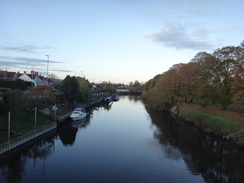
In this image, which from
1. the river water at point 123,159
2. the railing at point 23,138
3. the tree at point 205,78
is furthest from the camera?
the tree at point 205,78

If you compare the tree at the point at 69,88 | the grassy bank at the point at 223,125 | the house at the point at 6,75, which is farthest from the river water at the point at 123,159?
the house at the point at 6,75

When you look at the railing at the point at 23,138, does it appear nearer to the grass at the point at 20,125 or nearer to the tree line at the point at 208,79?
the grass at the point at 20,125

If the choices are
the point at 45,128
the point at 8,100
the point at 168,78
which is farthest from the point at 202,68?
the point at 8,100

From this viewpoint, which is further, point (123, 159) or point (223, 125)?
point (223, 125)

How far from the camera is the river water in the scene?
18019 millimetres

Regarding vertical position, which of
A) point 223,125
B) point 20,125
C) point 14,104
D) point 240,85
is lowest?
point 20,125

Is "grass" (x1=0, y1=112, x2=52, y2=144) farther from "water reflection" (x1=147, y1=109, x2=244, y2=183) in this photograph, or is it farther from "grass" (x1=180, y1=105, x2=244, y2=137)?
"grass" (x1=180, y1=105, x2=244, y2=137)

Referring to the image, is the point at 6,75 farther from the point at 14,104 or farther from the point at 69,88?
the point at 14,104

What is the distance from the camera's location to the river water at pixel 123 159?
18.0 metres

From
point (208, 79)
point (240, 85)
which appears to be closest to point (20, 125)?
point (240, 85)

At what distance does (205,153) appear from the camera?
989 inches

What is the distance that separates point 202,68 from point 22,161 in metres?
40.1

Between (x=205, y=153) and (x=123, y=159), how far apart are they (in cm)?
977

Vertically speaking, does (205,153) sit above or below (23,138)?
below
